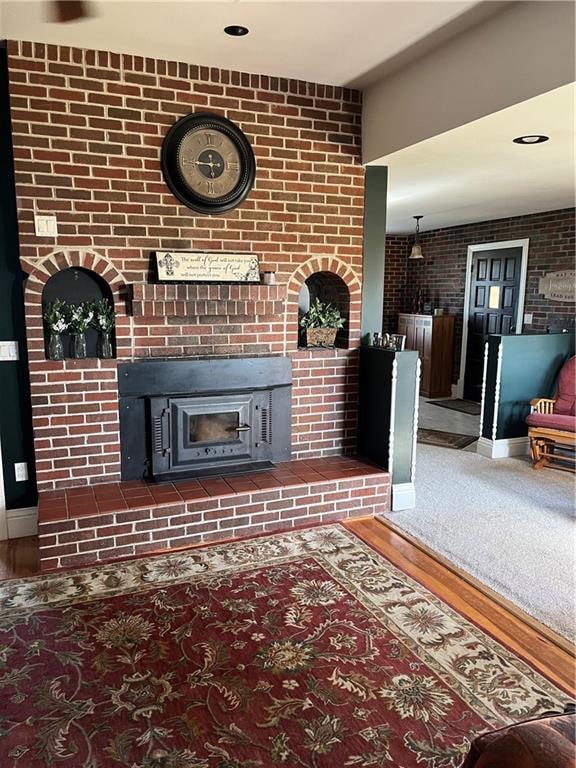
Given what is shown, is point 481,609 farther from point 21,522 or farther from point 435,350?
point 435,350

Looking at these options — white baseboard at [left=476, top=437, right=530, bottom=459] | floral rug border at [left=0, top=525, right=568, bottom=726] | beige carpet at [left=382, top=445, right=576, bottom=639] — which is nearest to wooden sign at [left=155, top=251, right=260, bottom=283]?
floral rug border at [left=0, top=525, right=568, bottom=726]

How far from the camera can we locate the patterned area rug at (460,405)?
21.4 ft

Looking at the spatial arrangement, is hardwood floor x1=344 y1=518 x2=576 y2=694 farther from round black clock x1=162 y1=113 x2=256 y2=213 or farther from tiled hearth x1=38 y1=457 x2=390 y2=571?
round black clock x1=162 y1=113 x2=256 y2=213

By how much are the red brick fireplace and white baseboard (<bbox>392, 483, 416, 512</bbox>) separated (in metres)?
0.12

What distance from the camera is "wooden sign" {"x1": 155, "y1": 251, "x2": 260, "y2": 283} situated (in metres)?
3.21

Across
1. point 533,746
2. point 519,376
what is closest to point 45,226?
point 533,746

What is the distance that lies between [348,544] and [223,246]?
190 cm

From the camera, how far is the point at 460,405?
6863mm

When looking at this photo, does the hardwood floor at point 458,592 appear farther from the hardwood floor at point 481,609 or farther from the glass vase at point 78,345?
the glass vase at point 78,345

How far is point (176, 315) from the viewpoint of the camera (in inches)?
128

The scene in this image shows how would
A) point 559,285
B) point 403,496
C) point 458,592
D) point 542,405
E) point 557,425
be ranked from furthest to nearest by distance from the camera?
point 559,285, point 542,405, point 557,425, point 403,496, point 458,592

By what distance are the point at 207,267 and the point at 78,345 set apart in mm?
871

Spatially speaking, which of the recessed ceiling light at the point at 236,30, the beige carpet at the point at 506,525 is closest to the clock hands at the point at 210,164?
the recessed ceiling light at the point at 236,30

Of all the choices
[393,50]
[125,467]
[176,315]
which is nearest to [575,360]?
[393,50]
